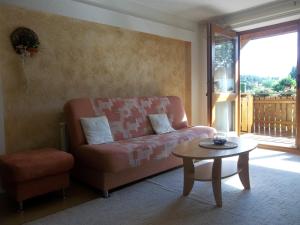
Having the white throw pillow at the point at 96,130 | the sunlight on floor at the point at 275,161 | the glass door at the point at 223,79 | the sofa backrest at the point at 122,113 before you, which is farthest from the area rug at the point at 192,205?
the glass door at the point at 223,79

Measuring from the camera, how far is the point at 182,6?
160 inches

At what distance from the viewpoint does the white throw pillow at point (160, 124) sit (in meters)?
3.68

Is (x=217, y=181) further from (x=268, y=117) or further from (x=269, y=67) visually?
(x=269, y=67)

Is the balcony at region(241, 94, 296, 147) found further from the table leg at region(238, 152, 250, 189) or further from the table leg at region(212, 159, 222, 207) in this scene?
the table leg at region(212, 159, 222, 207)

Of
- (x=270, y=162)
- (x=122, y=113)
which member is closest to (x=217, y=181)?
(x=122, y=113)

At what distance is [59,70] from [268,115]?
4884mm

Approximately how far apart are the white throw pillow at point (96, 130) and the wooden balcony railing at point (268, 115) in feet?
13.4

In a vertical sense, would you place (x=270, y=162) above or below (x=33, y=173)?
below

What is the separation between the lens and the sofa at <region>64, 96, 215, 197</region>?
2.57 meters

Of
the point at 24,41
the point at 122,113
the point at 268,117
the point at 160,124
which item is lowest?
the point at 268,117

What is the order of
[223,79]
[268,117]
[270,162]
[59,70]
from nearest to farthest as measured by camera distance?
[59,70] → [270,162] → [223,79] → [268,117]

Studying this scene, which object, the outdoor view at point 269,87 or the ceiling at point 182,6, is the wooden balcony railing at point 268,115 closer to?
the outdoor view at point 269,87

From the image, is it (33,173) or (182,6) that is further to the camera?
(182,6)

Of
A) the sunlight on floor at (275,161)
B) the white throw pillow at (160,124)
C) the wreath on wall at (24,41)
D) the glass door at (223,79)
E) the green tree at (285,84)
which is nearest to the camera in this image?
the wreath on wall at (24,41)
